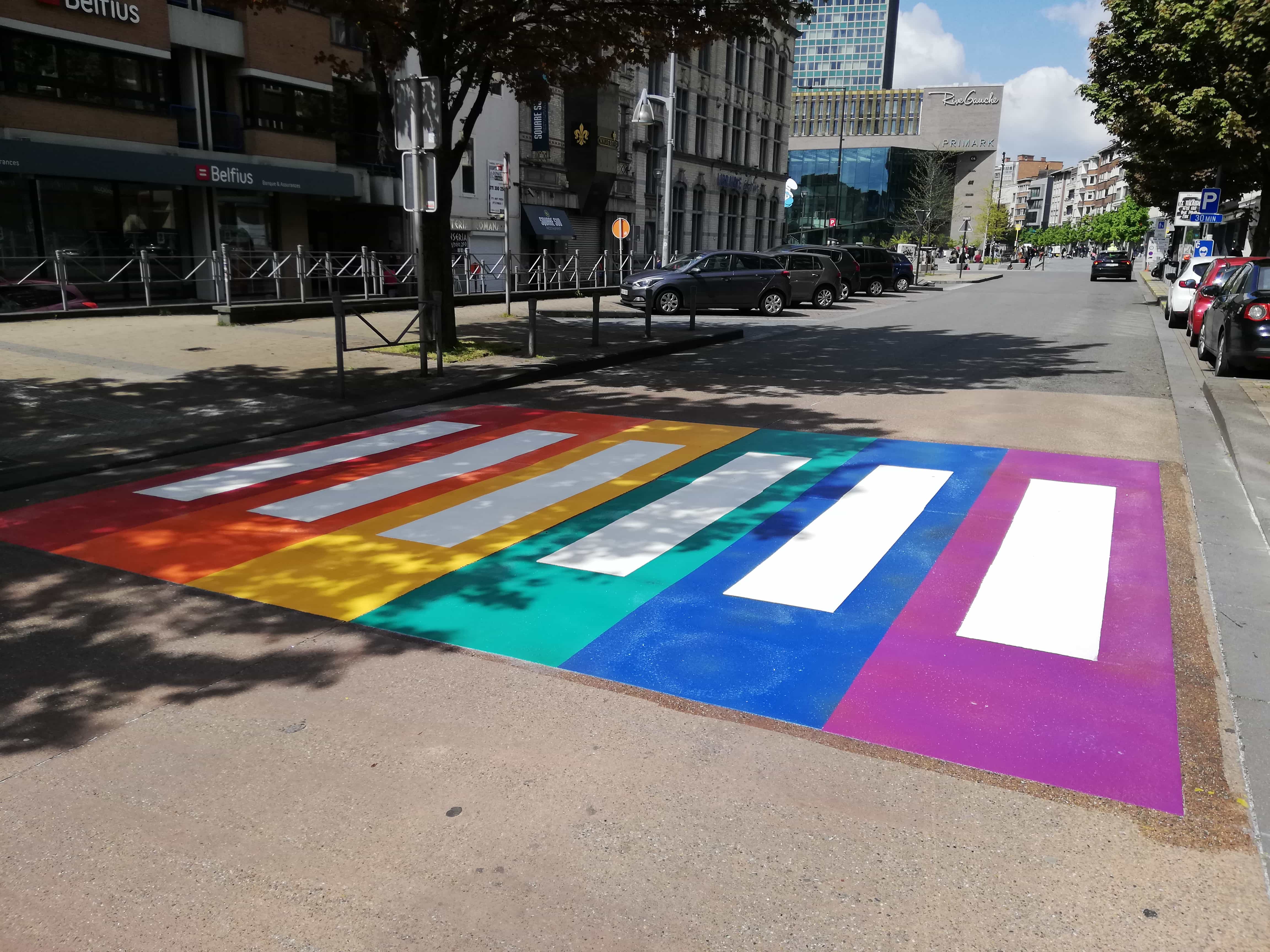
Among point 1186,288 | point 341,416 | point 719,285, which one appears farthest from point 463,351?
point 1186,288

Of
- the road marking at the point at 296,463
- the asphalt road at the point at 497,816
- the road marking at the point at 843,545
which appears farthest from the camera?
the road marking at the point at 296,463

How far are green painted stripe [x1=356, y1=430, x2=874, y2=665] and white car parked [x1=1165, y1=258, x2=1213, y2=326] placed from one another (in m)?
19.1

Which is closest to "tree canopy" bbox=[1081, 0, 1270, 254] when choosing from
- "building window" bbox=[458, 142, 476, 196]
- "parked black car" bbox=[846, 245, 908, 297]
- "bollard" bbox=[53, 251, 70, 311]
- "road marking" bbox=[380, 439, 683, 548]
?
"parked black car" bbox=[846, 245, 908, 297]

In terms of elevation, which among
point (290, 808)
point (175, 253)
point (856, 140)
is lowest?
point (290, 808)

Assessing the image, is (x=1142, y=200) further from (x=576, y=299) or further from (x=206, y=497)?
(x=206, y=497)

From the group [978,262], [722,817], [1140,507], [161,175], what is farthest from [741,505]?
[978,262]

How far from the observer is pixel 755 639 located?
460 cm

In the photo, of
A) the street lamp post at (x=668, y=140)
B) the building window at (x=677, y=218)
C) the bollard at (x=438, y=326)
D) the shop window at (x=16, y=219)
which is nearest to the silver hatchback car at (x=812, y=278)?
the street lamp post at (x=668, y=140)

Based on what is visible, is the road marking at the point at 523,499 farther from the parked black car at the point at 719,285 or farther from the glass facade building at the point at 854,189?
the glass facade building at the point at 854,189

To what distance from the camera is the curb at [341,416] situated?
766 centimetres

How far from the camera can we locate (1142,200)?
4547cm

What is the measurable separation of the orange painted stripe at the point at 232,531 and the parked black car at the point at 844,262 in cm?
2542

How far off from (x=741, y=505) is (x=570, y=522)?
1278 mm

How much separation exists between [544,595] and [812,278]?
24578 millimetres
